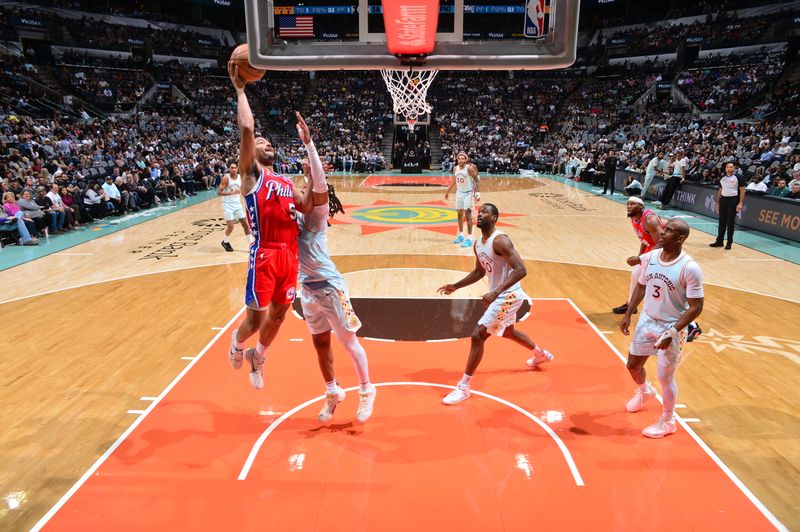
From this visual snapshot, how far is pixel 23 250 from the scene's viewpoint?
10.8 m

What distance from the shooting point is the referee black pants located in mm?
10773

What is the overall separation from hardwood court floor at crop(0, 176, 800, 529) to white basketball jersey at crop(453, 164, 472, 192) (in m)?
1.39

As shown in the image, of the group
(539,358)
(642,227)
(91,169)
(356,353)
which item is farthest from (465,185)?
(91,169)

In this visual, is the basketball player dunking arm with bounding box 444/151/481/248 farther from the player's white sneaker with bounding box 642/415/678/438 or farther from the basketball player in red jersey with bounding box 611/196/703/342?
the player's white sneaker with bounding box 642/415/678/438

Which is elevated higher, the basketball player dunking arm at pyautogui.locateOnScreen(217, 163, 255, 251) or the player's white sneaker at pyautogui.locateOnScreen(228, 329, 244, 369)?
the basketball player dunking arm at pyautogui.locateOnScreen(217, 163, 255, 251)

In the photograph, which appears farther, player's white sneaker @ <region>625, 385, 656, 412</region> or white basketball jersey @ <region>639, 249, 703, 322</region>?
player's white sneaker @ <region>625, 385, 656, 412</region>

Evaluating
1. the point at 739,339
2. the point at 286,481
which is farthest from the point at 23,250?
the point at 739,339

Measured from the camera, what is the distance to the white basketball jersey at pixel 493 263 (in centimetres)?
487

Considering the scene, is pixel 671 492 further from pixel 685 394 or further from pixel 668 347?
pixel 685 394

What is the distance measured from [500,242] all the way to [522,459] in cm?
182

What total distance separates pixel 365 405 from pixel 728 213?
990 cm

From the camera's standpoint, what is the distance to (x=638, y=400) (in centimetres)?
473

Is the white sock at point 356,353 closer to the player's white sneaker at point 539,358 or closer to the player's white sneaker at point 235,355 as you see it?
the player's white sneaker at point 235,355

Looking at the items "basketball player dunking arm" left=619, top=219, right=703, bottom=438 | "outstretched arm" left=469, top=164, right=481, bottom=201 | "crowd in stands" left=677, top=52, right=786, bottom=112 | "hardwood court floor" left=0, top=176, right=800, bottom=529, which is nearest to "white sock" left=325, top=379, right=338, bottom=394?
"hardwood court floor" left=0, top=176, right=800, bottom=529
